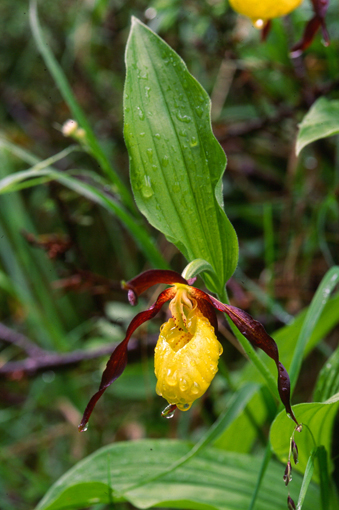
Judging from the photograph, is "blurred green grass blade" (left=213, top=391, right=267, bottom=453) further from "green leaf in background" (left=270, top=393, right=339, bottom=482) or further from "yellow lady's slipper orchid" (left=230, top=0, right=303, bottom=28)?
"yellow lady's slipper orchid" (left=230, top=0, right=303, bottom=28)

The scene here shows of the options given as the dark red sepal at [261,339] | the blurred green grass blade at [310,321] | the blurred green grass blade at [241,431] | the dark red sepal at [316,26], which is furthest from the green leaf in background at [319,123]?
the blurred green grass blade at [241,431]

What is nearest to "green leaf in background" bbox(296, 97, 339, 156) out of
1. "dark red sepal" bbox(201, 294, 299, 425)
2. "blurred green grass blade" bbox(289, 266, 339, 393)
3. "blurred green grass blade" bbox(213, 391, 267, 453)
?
"blurred green grass blade" bbox(289, 266, 339, 393)

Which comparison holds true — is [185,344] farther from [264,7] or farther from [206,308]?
[264,7]

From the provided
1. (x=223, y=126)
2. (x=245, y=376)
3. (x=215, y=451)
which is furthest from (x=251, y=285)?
(x=223, y=126)

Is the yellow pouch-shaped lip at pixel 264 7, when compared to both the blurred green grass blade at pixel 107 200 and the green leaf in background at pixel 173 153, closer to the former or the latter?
the green leaf in background at pixel 173 153

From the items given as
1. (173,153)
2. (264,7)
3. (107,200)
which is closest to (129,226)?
(107,200)

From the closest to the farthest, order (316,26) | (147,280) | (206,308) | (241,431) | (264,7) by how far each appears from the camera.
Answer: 1. (147,280)
2. (206,308)
3. (264,7)
4. (316,26)
5. (241,431)
